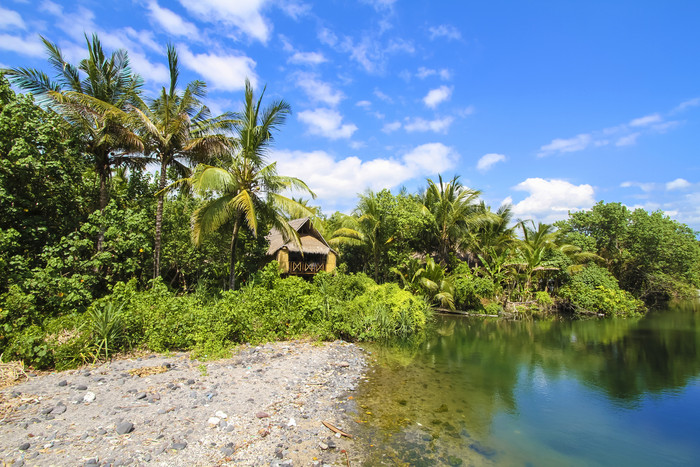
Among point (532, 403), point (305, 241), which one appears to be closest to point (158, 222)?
point (305, 241)

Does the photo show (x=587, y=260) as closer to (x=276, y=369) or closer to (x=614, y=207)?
(x=614, y=207)

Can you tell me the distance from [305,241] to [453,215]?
8.47m

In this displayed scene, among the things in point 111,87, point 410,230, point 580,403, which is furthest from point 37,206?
point 410,230

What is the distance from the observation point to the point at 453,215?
19969mm

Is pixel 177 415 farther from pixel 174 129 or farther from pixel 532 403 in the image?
pixel 174 129

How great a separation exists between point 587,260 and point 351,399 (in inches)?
867

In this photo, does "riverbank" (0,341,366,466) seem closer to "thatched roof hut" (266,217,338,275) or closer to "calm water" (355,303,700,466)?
"calm water" (355,303,700,466)

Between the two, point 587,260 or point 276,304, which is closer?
point 276,304

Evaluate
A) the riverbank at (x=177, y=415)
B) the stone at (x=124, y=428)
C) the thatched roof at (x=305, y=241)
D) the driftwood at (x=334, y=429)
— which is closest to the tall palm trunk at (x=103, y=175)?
the riverbank at (x=177, y=415)

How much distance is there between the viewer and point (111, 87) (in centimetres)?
1098

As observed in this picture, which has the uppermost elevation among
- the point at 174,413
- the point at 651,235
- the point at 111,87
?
the point at 111,87

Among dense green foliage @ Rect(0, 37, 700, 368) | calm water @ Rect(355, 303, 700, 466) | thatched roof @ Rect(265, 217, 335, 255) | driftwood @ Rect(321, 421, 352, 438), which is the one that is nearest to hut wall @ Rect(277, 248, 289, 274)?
thatched roof @ Rect(265, 217, 335, 255)

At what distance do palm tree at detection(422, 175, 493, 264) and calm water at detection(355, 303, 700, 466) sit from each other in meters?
8.96

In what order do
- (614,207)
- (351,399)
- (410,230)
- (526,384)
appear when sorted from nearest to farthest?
(351,399) → (526,384) → (410,230) → (614,207)
